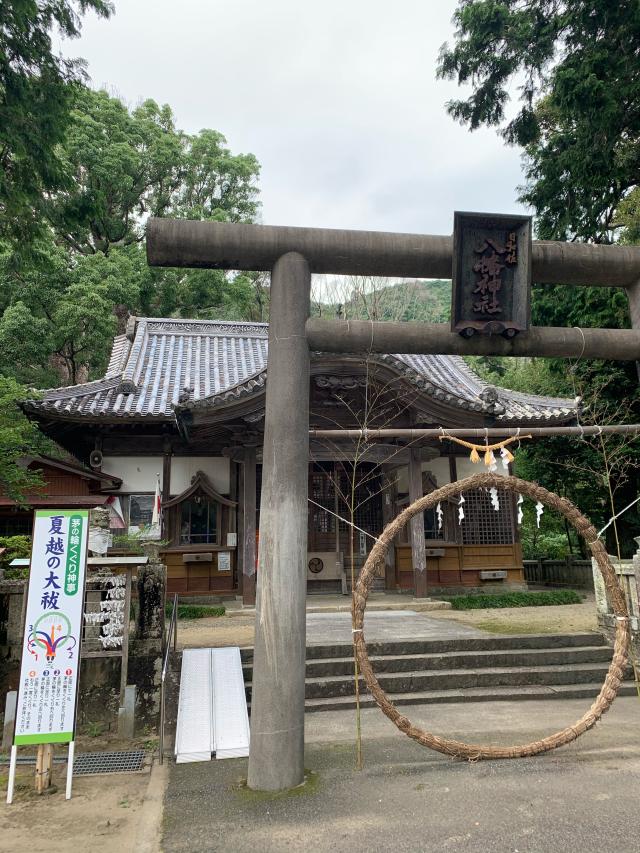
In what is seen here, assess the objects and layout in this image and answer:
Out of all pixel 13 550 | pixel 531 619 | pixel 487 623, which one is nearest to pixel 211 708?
pixel 13 550

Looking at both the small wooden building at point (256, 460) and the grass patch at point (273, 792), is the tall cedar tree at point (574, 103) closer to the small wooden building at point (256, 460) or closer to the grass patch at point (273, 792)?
the small wooden building at point (256, 460)

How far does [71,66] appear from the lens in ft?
25.0

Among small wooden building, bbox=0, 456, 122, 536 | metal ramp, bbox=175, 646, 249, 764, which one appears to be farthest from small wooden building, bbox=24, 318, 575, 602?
metal ramp, bbox=175, 646, 249, 764

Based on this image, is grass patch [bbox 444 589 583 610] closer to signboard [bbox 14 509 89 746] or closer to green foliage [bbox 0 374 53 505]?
green foliage [bbox 0 374 53 505]

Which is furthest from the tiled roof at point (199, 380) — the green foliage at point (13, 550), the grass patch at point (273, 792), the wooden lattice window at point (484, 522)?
the grass patch at point (273, 792)

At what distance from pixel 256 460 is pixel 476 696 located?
713 centimetres

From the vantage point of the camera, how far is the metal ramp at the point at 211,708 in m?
5.36

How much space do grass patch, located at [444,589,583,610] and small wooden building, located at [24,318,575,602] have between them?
2.85 feet

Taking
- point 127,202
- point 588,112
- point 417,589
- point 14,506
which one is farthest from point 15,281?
point 588,112

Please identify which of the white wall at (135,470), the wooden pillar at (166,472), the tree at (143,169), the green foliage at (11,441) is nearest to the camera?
the green foliage at (11,441)

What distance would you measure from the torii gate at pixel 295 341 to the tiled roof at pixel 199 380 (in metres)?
6.25

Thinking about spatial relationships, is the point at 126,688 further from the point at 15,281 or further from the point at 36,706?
the point at 15,281

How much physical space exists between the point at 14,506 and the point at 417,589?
8.56m

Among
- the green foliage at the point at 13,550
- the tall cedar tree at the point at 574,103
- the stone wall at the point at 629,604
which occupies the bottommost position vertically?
the stone wall at the point at 629,604
